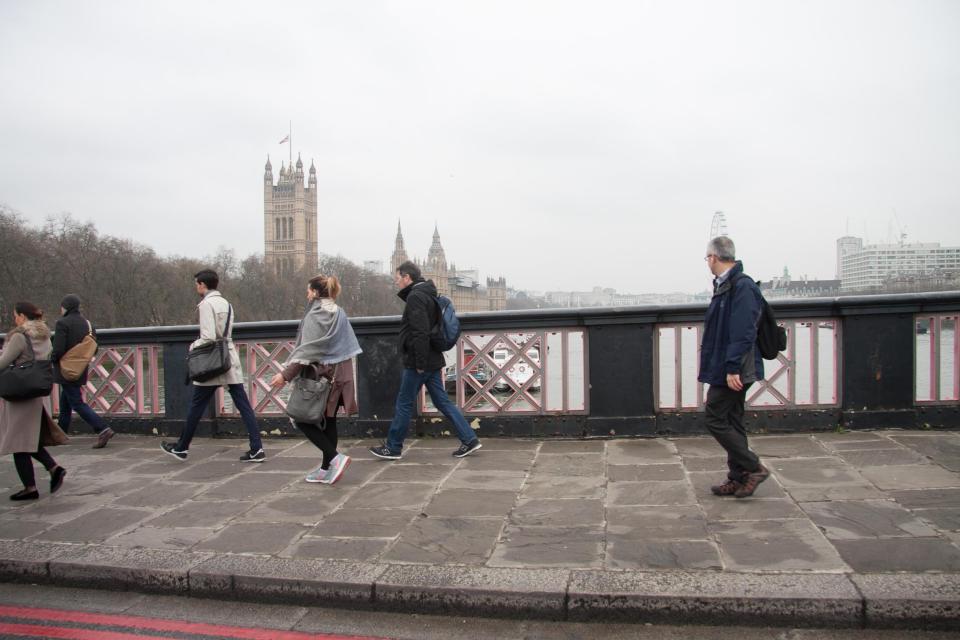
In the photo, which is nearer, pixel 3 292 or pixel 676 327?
pixel 676 327

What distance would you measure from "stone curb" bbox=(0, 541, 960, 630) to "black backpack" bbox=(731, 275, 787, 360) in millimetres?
1719

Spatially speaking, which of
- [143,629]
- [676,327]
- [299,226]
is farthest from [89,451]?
[299,226]

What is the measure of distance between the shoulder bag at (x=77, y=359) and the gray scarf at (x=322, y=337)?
3.07 metres

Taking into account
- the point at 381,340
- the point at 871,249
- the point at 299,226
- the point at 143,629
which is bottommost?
the point at 143,629

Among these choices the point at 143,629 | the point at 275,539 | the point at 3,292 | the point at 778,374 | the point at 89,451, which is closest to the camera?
the point at 143,629

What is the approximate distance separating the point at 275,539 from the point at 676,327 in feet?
14.4

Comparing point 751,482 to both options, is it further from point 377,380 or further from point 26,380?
point 26,380

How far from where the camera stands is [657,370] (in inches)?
286

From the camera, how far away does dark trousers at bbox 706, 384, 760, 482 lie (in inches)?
195

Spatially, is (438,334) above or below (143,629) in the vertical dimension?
above

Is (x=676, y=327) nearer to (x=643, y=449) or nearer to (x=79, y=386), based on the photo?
(x=643, y=449)

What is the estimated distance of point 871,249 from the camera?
26547 millimetres

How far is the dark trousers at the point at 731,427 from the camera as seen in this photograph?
16.3ft

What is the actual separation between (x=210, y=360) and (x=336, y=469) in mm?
1804
